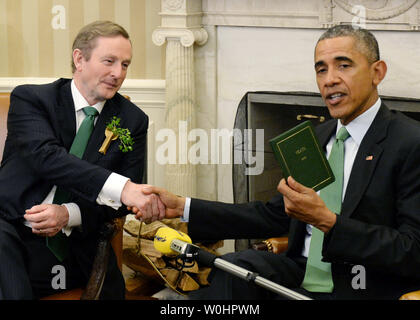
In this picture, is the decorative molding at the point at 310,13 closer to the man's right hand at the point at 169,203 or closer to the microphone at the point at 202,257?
the man's right hand at the point at 169,203

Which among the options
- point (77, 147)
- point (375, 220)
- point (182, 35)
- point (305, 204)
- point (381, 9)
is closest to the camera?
point (305, 204)

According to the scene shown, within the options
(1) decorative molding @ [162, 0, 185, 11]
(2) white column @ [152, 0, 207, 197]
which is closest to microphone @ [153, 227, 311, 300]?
(2) white column @ [152, 0, 207, 197]

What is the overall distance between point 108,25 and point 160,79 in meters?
1.91

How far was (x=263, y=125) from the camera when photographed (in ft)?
15.1

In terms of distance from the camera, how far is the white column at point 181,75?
4.54 metres

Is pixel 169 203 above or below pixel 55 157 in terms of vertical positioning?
below

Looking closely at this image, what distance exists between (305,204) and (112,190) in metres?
0.84

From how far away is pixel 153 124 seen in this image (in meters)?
4.86

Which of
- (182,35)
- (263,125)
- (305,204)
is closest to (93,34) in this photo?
(305,204)

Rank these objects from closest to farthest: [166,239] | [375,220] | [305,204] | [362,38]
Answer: [166,239], [305,204], [375,220], [362,38]

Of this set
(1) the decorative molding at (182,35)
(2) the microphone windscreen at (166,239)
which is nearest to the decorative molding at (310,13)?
(1) the decorative molding at (182,35)

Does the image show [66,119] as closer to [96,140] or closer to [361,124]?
[96,140]

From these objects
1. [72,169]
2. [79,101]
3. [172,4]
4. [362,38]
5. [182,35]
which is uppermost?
[172,4]
